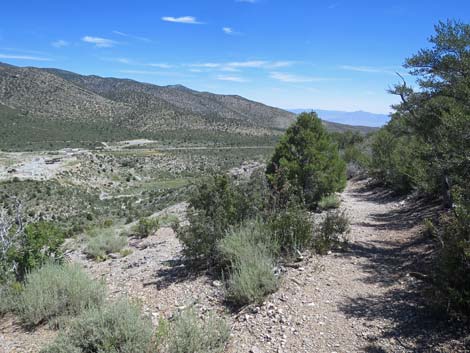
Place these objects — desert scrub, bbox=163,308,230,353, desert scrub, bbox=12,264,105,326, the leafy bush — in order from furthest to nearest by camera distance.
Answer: the leafy bush < desert scrub, bbox=12,264,105,326 < desert scrub, bbox=163,308,230,353

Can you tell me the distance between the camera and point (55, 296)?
6.11 meters

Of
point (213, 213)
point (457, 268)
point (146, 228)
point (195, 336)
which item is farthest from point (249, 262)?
point (146, 228)

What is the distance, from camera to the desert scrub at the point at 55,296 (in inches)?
237

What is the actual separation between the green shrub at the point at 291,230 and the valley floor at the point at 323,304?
0.41 m

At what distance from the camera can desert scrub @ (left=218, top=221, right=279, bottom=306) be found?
6.05 metres

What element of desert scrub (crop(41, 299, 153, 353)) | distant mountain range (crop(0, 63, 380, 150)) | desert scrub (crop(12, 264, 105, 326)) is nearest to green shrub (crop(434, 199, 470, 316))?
desert scrub (crop(41, 299, 153, 353))

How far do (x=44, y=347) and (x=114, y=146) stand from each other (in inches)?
2492

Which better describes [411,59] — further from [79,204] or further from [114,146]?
[114,146]

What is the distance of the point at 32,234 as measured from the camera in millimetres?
8227

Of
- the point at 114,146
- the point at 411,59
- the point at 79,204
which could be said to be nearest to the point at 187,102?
the point at 114,146

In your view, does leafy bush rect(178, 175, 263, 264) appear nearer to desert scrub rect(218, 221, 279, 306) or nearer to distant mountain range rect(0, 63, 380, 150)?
desert scrub rect(218, 221, 279, 306)

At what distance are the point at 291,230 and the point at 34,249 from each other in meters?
5.44

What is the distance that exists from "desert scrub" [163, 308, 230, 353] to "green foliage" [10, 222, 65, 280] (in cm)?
434

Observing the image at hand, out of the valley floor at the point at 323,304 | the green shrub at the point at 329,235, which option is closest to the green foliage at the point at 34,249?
the valley floor at the point at 323,304
